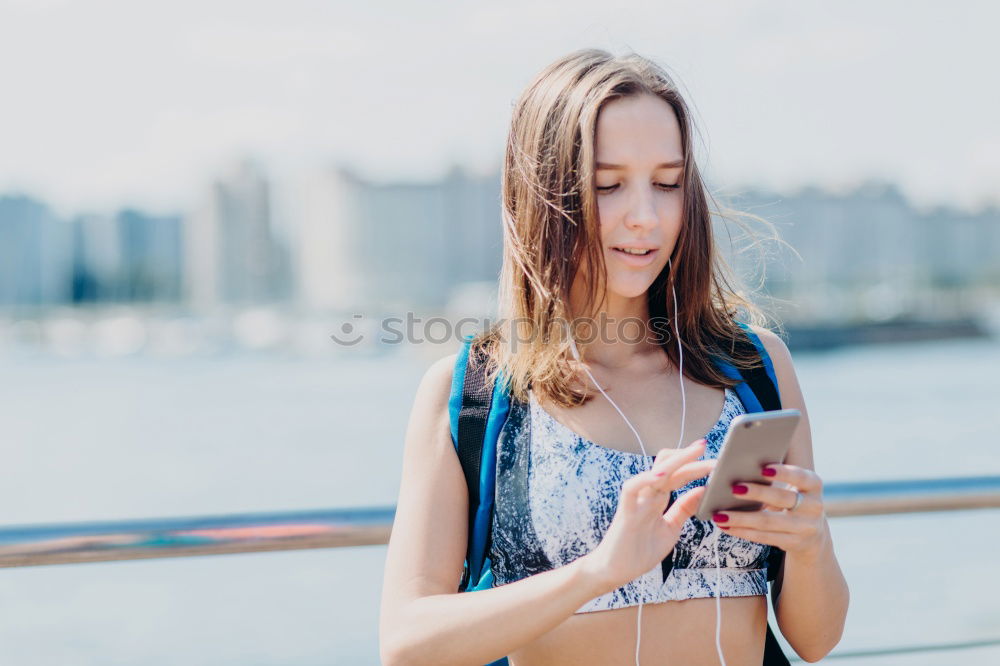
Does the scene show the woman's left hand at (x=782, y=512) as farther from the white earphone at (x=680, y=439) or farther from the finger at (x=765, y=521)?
the white earphone at (x=680, y=439)

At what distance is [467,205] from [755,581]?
255 ft

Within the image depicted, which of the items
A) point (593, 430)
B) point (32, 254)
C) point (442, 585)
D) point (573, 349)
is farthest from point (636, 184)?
point (32, 254)

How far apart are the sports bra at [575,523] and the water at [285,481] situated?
0.62 meters

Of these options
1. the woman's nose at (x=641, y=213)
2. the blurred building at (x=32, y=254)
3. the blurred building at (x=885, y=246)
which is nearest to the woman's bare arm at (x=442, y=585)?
the woman's nose at (x=641, y=213)

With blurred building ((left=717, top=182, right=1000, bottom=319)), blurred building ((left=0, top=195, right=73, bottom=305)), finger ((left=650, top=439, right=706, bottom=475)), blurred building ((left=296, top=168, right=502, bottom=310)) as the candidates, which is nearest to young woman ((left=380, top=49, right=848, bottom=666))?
finger ((left=650, top=439, right=706, bottom=475))

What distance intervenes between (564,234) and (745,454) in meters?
0.50

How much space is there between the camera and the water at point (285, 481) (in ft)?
9.16

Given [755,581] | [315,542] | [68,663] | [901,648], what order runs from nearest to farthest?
1. [755,581]
2. [315,542]
3. [68,663]
4. [901,648]

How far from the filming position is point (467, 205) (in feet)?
257

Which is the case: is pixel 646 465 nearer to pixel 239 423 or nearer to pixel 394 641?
pixel 394 641

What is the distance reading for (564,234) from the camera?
61.6 inches

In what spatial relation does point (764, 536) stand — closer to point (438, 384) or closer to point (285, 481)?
point (438, 384)

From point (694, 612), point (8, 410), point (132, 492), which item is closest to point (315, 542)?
point (694, 612)

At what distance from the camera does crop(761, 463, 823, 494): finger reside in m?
1.27
